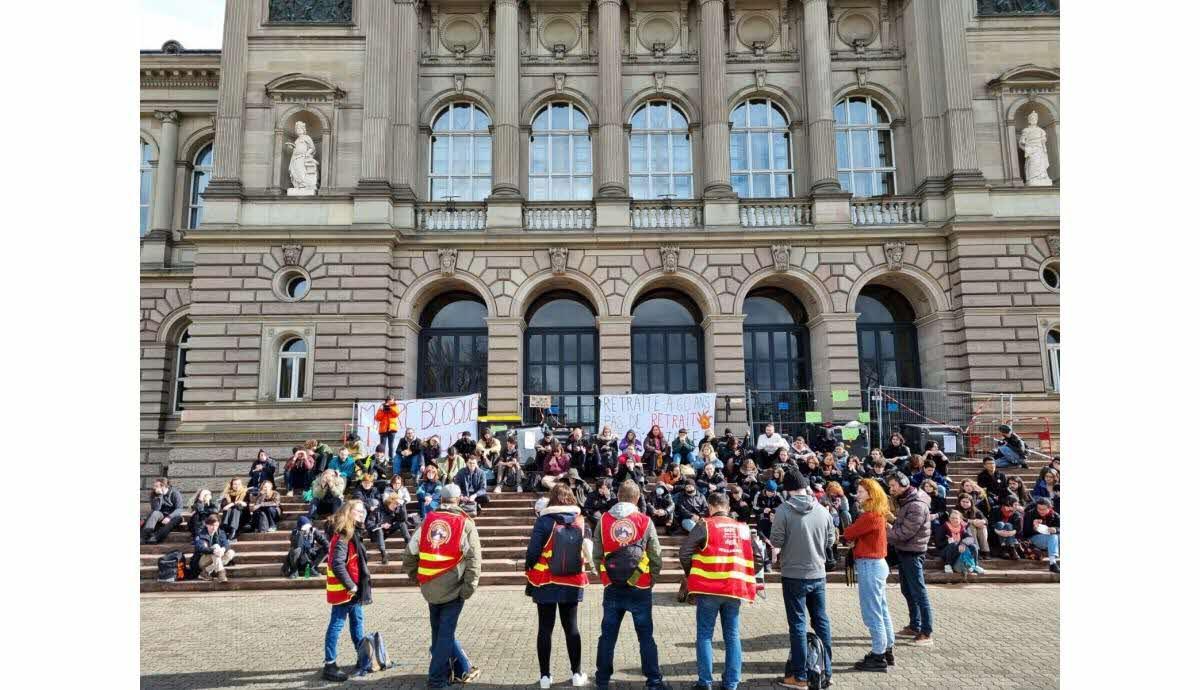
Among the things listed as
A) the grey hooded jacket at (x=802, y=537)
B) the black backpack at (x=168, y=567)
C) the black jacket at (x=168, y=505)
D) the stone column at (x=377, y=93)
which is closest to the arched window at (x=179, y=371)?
the stone column at (x=377, y=93)

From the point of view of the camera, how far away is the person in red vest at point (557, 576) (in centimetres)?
740

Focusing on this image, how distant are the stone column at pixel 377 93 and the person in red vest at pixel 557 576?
18.4m

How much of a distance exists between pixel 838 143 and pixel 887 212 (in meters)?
3.35

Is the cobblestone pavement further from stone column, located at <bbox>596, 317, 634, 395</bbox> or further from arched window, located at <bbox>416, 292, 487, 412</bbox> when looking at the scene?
arched window, located at <bbox>416, 292, 487, 412</bbox>

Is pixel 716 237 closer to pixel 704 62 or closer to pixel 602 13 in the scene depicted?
pixel 704 62

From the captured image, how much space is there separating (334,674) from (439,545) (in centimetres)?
192

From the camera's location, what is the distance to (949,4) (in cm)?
2450

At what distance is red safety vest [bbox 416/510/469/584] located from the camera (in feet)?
24.5

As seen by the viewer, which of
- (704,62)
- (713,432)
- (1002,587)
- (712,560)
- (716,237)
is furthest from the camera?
(704,62)

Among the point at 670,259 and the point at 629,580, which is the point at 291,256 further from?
the point at 629,580

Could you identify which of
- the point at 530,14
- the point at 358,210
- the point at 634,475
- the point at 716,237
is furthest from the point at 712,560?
the point at 530,14

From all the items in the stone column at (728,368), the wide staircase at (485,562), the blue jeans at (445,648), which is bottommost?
the wide staircase at (485,562)

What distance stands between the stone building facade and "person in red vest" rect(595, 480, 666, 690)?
15.5m

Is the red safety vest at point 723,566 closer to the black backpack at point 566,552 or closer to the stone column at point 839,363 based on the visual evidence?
the black backpack at point 566,552
